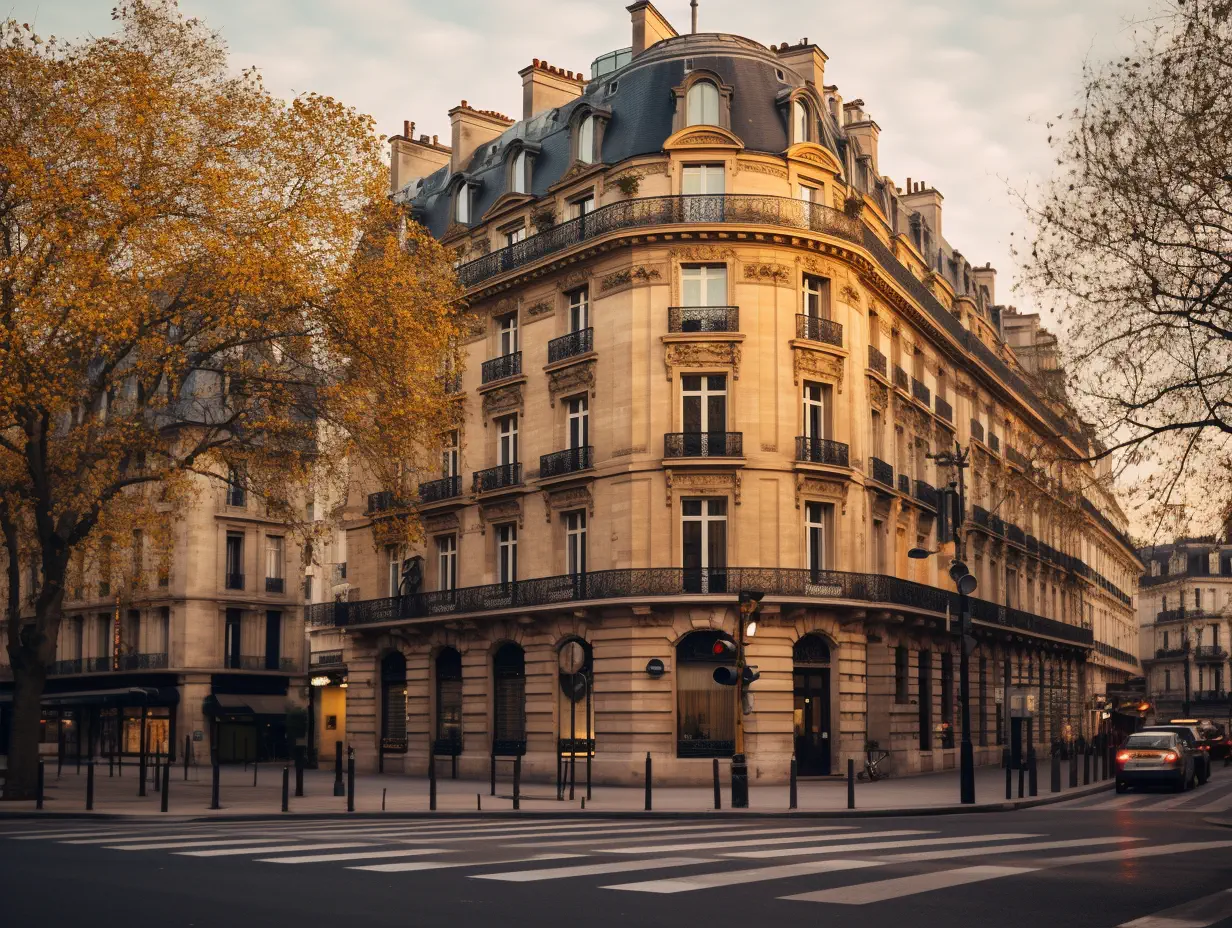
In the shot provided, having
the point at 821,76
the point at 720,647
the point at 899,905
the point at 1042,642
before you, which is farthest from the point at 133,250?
the point at 1042,642

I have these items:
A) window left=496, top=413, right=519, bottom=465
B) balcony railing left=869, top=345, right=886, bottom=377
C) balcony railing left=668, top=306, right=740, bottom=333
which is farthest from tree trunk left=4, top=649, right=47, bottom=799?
balcony railing left=869, top=345, right=886, bottom=377

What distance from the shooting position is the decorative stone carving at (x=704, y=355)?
3622cm

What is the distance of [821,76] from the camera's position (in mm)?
A: 42344

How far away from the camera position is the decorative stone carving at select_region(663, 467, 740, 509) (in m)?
35.8

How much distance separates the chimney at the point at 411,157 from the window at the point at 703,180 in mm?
16467

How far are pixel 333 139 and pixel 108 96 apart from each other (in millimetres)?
4213

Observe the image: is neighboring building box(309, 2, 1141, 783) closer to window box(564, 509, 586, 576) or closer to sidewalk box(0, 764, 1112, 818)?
window box(564, 509, 586, 576)

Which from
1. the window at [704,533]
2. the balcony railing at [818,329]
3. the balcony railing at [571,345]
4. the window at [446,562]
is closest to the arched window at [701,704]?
the window at [704,533]

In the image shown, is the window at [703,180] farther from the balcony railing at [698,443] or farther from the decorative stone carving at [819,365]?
the balcony railing at [698,443]

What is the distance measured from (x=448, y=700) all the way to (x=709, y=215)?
16689mm

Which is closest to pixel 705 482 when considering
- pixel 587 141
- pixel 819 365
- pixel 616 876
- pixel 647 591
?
pixel 647 591

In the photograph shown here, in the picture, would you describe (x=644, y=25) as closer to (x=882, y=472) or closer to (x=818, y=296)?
(x=818, y=296)

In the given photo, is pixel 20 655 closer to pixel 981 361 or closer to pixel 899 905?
pixel 899 905

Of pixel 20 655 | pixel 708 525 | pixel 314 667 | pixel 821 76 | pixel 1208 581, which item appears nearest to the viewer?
pixel 20 655
